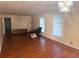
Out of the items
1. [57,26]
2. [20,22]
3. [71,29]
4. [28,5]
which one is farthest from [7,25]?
[28,5]

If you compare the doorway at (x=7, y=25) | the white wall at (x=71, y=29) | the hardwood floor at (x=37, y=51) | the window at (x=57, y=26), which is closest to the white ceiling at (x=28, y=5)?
the white wall at (x=71, y=29)

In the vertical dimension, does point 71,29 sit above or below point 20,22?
below

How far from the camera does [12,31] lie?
8117mm

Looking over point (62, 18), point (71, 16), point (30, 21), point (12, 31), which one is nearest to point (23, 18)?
point (30, 21)

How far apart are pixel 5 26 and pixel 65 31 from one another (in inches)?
200

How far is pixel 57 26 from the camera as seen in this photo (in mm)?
5348

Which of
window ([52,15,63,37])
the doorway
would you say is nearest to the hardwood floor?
window ([52,15,63,37])

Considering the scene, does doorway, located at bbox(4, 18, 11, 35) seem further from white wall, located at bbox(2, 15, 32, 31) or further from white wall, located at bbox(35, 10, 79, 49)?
white wall, located at bbox(35, 10, 79, 49)

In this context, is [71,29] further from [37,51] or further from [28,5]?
[28,5]

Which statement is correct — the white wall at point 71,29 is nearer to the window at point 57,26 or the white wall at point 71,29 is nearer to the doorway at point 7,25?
the window at point 57,26

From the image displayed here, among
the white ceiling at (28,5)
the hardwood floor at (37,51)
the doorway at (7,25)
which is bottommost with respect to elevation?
the hardwood floor at (37,51)

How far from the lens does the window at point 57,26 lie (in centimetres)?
504

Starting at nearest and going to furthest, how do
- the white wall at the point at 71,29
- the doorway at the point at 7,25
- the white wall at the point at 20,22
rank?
1. the white wall at the point at 71,29
2. the doorway at the point at 7,25
3. the white wall at the point at 20,22

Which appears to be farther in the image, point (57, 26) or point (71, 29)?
point (57, 26)
